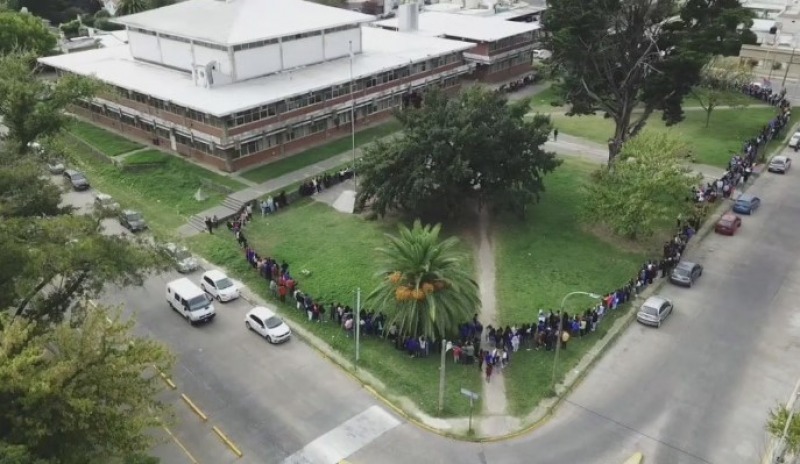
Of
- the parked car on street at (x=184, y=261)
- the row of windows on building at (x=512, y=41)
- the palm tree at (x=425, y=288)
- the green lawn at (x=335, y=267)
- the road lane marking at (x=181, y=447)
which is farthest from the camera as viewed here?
the row of windows on building at (x=512, y=41)

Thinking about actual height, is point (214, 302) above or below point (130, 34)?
below

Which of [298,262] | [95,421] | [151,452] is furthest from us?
[298,262]

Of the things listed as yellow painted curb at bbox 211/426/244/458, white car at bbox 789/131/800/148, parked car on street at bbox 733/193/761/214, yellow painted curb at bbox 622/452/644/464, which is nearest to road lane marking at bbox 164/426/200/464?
yellow painted curb at bbox 211/426/244/458

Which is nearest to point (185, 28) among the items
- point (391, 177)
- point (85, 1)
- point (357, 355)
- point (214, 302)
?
point (391, 177)

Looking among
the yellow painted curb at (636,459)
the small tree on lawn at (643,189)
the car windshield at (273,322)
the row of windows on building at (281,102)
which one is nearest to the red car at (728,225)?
the small tree on lawn at (643,189)

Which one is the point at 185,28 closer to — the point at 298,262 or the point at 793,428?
the point at 298,262

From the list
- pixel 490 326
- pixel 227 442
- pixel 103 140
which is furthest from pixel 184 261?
pixel 103 140

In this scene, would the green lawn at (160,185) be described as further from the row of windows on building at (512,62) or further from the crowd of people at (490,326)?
the row of windows on building at (512,62)

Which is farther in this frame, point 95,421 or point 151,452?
point 151,452
